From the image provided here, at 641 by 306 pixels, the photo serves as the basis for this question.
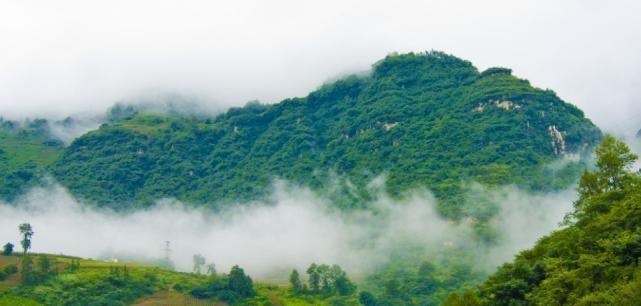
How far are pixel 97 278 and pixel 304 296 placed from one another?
41817 mm

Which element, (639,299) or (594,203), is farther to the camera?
(594,203)

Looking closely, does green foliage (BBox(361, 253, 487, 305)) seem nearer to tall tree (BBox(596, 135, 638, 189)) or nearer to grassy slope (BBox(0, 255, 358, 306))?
grassy slope (BBox(0, 255, 358, 306))

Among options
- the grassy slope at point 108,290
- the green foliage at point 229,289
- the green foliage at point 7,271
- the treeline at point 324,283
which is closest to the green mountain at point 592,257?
the treeline at point 324,283

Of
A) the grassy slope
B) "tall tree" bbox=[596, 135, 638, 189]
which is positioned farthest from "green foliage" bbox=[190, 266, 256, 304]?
"tall tree" bbox=[596, 135, 638, 189]

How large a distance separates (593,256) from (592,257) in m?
0.62

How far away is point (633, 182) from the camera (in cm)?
8475

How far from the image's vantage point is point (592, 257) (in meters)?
71.9

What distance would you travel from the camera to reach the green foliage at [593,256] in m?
68.7

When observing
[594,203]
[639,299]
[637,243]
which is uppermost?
[594,203]

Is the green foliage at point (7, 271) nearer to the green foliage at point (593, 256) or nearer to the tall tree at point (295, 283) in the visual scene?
the tall tree at point (295, 283)

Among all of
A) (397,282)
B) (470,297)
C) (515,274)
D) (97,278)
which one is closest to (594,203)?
(515,274)

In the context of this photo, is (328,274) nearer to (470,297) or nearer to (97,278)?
(97,278)

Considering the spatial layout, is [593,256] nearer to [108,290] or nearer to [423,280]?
[423,280]

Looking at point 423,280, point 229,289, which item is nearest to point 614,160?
point 423,280
